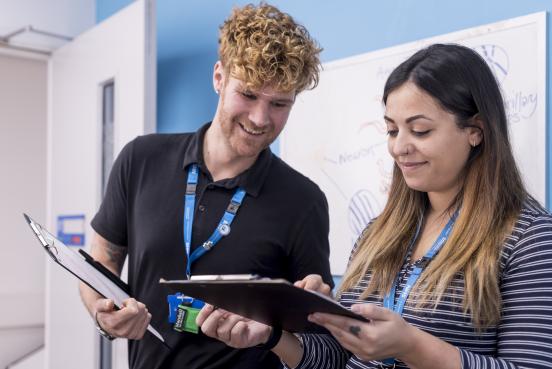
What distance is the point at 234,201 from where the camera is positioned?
1.41 meters

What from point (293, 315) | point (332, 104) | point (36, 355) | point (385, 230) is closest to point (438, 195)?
point (385, 230)

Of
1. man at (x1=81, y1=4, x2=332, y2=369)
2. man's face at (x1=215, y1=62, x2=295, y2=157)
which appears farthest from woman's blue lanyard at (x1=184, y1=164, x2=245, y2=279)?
man's face at (x1=215, y1=62, x2=295, y2=157)

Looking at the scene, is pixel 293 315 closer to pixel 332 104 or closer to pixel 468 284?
pixel 468 284

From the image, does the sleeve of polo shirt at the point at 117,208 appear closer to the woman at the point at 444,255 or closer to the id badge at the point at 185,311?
the id badge at the point at 185,311

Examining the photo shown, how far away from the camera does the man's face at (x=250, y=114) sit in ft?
4.49

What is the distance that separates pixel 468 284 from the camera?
0.97 m

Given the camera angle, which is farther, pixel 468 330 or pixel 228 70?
pixel 228 70

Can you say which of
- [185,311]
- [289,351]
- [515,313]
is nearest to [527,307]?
[515,313]

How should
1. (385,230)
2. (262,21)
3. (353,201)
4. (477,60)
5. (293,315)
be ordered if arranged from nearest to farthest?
(293,315), (477,60), (385,230), (262,21), (353,201)

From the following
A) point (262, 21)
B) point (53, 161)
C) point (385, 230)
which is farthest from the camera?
point (53, 161)

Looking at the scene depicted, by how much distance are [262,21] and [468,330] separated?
81 centimetres

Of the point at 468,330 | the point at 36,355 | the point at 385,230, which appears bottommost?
the point at 36,355

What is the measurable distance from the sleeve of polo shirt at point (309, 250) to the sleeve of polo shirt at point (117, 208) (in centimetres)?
45

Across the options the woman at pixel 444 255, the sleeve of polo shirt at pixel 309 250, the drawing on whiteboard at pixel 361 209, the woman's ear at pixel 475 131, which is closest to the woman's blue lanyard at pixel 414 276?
the woman at pixel 444 255
